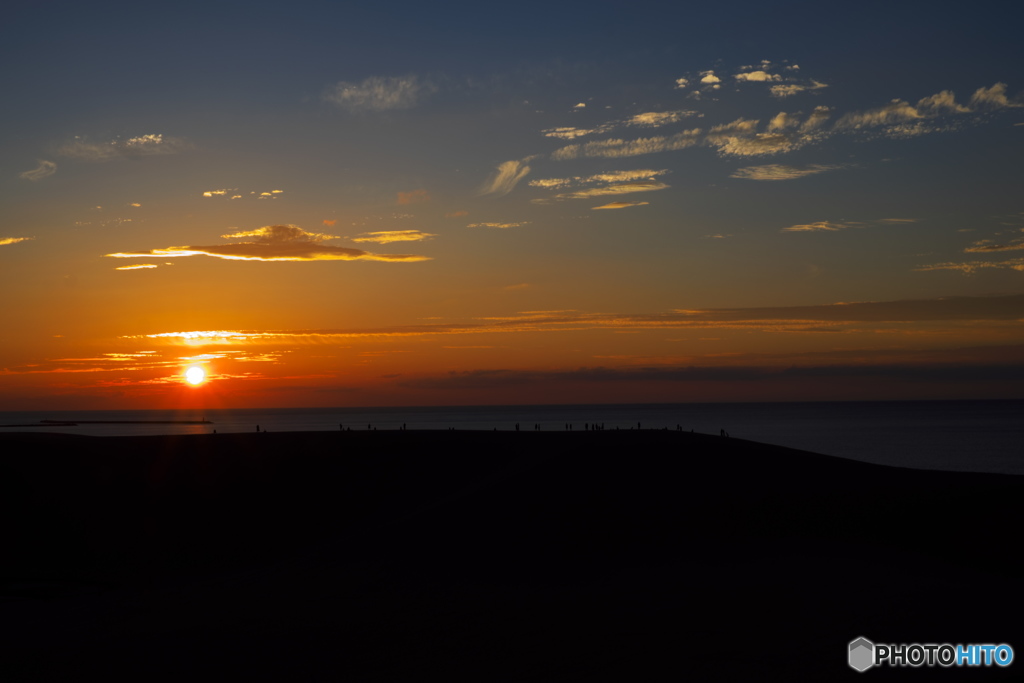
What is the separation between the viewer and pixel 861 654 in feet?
46.6

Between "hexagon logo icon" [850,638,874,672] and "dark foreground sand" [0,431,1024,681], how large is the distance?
23 cm

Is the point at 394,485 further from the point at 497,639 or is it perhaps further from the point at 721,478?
the point at 497,639

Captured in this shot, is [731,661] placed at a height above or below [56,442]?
below

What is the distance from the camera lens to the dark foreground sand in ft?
50.3

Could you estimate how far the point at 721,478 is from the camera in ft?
101

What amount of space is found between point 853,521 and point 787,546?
4633mm

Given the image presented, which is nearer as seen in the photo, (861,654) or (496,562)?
(861,654)

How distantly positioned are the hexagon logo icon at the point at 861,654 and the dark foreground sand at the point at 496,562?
0.74 ft

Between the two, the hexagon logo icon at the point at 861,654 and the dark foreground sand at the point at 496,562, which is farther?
the dark foreground sand at the point at 496,562

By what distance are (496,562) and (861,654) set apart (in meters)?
11.3

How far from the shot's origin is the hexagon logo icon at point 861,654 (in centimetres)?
1377

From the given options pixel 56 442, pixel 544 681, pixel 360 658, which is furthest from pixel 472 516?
pixel 56 442

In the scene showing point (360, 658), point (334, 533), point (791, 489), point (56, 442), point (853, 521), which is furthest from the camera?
point (56, 442)

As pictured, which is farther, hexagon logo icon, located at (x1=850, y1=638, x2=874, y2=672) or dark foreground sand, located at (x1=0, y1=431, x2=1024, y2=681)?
dark foreground sand, located at (x1=0, y1=431, x2=1024, y2=681)
